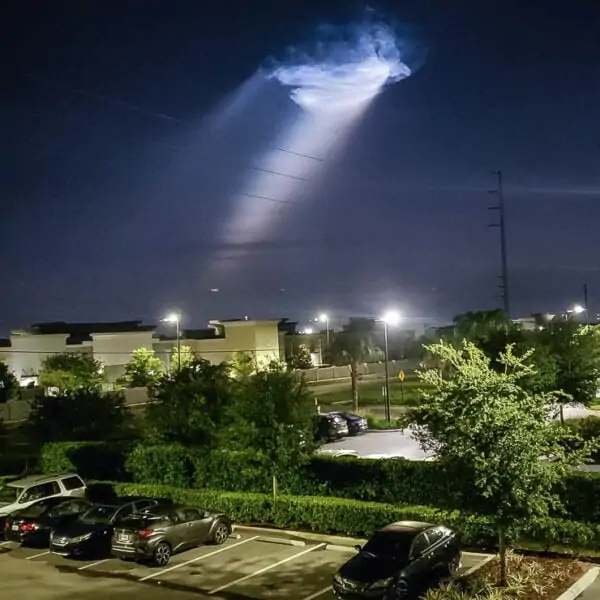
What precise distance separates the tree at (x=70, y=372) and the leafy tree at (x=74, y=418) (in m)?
21.0

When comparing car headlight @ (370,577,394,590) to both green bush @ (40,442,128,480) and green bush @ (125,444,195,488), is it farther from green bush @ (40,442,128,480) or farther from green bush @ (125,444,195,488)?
green bush @ (40,442,128,480)

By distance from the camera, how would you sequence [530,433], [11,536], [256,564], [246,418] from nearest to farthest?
[530,433]
[256,564]
[11,536]
[246,418]

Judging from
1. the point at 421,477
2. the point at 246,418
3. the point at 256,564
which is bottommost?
the point at 256,564

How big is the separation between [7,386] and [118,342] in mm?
15454

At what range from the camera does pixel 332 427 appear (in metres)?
37.3

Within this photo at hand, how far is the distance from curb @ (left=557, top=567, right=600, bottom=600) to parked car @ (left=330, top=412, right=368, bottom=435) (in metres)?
23.9

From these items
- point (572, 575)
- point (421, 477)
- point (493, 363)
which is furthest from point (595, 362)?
point (572, 575)

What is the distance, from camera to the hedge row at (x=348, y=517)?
1655 cm

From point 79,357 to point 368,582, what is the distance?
4682cm

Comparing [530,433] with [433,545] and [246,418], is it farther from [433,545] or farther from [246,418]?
[246,418]

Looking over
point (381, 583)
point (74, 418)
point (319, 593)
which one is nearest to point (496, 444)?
point (381, 583)

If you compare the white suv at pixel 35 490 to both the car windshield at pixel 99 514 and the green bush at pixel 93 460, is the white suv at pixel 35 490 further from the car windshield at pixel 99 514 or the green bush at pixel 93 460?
the green bush at pixel 93 460

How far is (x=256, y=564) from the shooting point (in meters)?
17.1

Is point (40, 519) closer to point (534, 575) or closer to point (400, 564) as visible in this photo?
point (400, 564)
